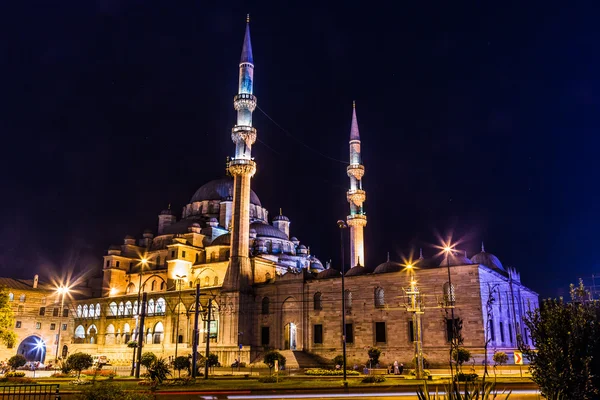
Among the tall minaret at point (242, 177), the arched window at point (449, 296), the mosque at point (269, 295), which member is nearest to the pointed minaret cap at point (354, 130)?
the mosque at point (269, 295)

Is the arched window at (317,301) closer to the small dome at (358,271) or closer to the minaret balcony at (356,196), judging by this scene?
the small dome at (358,271)

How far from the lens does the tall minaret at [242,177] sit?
48.2m

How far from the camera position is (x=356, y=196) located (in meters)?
57.5

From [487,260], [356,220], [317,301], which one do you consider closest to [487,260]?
[487,260]

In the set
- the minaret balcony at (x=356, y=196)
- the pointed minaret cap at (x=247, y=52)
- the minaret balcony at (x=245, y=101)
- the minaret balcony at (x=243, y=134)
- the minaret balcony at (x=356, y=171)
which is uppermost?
the pointed minaret cap at (x=247, y=52)

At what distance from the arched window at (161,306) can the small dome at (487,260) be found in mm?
30638

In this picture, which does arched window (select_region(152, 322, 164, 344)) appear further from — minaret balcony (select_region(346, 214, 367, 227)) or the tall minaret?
minaret balcony (select_region(346, 214, 367, 227))

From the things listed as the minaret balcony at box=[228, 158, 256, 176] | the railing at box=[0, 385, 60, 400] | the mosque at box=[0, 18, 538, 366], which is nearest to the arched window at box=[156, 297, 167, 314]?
the mosque at box=[0, 18, 538, 366]

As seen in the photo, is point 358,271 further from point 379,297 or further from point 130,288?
point 130,288

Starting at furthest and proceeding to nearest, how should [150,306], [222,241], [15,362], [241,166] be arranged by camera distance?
[222,241] < [150,306] < [241,166] < [15,362]

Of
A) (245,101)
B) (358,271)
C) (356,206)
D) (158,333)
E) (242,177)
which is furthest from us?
(356,206)

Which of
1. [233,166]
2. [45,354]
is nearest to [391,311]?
[233,166]

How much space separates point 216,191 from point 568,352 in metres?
62.6

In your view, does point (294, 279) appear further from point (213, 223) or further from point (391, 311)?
point (213, 223)
